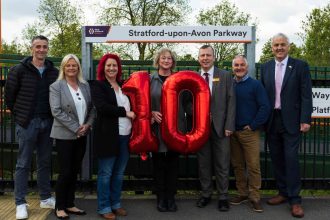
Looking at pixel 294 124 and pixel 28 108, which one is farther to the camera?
pixel 294 124

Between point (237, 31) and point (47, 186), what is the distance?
3237 millimetres

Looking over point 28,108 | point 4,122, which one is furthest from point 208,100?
point 4,122

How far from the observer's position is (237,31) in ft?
19.5

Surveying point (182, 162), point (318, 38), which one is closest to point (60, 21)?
point (318, 38)

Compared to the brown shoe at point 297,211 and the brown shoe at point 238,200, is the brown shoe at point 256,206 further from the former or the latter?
the brown shoe at point 297,211

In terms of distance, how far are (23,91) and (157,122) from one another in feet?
5.12

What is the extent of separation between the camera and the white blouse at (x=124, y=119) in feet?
16.0

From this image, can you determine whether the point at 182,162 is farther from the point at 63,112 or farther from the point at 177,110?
the point at 63,112

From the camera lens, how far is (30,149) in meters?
4.99

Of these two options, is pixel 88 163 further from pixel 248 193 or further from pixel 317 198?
pixel 317 198

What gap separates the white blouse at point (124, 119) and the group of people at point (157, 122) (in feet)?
0.04

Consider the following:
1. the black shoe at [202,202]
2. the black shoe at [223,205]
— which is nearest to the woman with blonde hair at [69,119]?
the black shoe at [202,202]

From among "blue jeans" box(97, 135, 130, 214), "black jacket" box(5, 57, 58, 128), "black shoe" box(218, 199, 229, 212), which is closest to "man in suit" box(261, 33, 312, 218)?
"black shoe" box(218, 199, 229, 212)

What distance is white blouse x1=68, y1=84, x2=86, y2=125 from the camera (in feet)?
15.9
